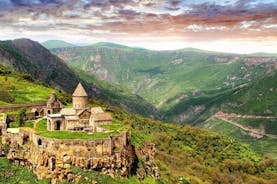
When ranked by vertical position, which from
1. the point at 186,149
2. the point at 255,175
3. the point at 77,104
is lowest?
the point at 255,175

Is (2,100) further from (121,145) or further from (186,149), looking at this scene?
(186,149)

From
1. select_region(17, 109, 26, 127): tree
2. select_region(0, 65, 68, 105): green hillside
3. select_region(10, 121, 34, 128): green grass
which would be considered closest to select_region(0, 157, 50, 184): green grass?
select_region(10, 121, 34, 128): green grass

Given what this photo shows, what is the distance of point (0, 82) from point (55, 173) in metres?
86.5

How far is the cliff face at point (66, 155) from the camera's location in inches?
2571

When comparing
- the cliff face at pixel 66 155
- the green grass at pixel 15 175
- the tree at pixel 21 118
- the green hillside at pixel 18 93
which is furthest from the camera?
the green hillside at pixel 18 93

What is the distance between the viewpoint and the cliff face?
65312 mm

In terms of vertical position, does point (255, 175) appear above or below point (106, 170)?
below

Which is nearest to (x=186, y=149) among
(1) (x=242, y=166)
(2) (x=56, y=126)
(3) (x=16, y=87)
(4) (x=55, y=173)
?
(1) (x=242, y=166)

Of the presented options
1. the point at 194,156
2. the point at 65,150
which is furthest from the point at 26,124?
the point at 194,156

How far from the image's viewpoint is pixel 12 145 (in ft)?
235

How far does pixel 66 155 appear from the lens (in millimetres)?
65500

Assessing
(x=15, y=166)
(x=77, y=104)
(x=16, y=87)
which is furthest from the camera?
(x=16, y=87)

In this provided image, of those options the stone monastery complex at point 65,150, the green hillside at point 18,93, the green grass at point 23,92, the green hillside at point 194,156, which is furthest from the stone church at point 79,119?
the green grass at point 23,92

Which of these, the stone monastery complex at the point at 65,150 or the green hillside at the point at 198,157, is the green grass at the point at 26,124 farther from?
the green hillside at the point at 198,157
